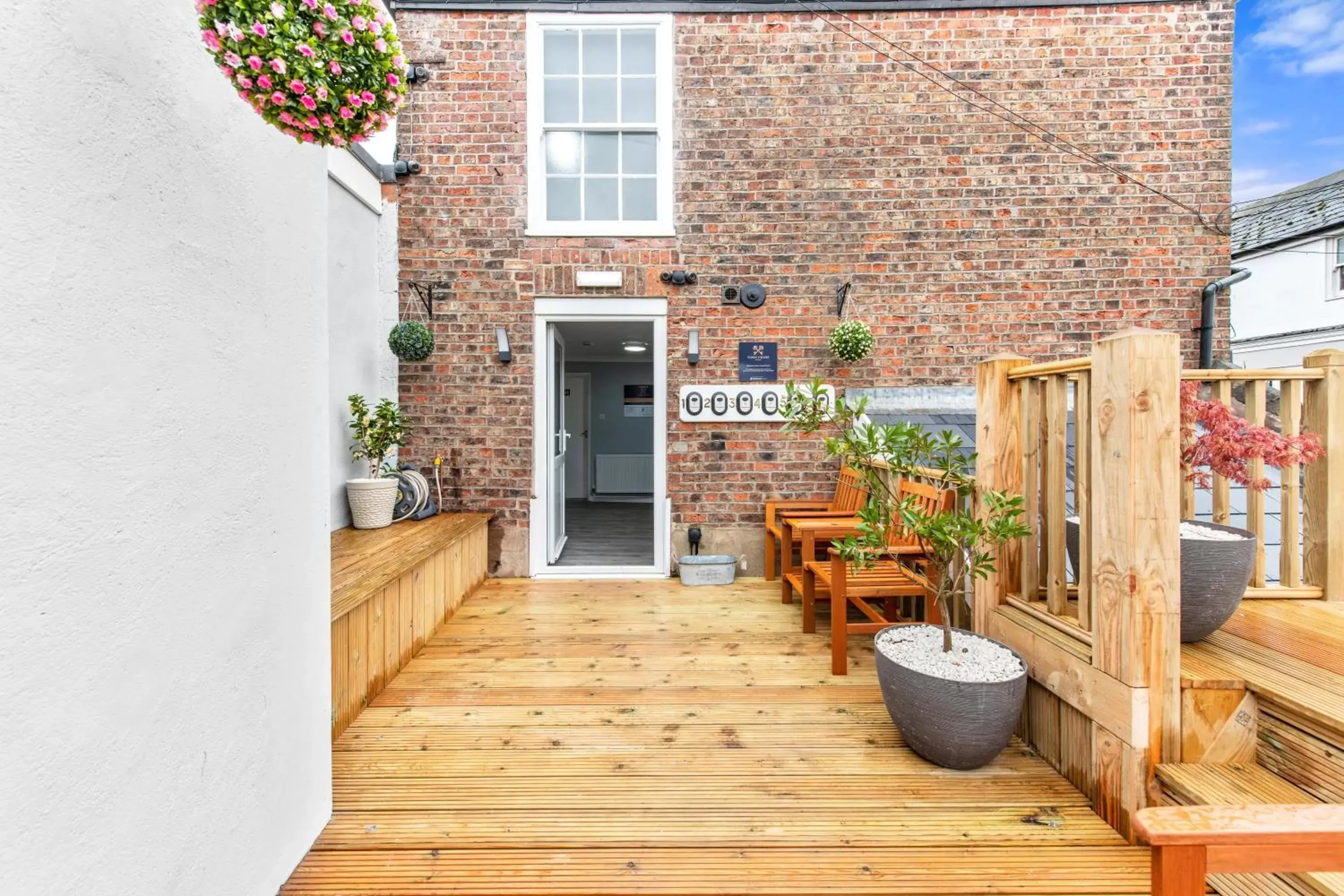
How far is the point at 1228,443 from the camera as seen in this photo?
1910 millimetres

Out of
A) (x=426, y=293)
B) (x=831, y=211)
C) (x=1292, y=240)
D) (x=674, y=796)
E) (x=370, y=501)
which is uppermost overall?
(x=1292, y=240)

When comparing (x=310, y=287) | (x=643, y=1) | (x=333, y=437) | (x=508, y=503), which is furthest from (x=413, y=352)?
(x=643, y=1)

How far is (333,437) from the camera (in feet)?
11.5

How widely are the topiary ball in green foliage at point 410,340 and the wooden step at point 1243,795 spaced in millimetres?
4076

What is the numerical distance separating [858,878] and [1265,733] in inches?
45.9

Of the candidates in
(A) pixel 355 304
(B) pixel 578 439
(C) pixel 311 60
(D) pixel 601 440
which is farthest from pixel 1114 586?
(D) pixel 601 440

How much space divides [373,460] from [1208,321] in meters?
5.69

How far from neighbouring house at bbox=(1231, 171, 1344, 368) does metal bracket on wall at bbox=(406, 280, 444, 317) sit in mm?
12493

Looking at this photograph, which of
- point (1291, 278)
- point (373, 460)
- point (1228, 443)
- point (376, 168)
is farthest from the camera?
point (1291, 278)

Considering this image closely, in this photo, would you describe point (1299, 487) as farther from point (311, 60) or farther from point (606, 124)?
point (606, 124)

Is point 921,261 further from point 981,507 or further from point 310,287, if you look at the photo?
point 310,287

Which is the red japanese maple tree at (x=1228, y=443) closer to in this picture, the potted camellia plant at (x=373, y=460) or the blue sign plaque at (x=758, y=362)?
the blue sign plaque at (x=758, y=362)

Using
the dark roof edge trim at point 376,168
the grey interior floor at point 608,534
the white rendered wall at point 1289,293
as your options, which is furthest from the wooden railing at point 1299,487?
the white rendered wall at point 1289,293

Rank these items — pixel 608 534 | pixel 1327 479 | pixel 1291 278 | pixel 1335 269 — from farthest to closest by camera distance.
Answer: pixel 1291 278, pixel 1335 269, pixel 608 534, pixel 1327 479
